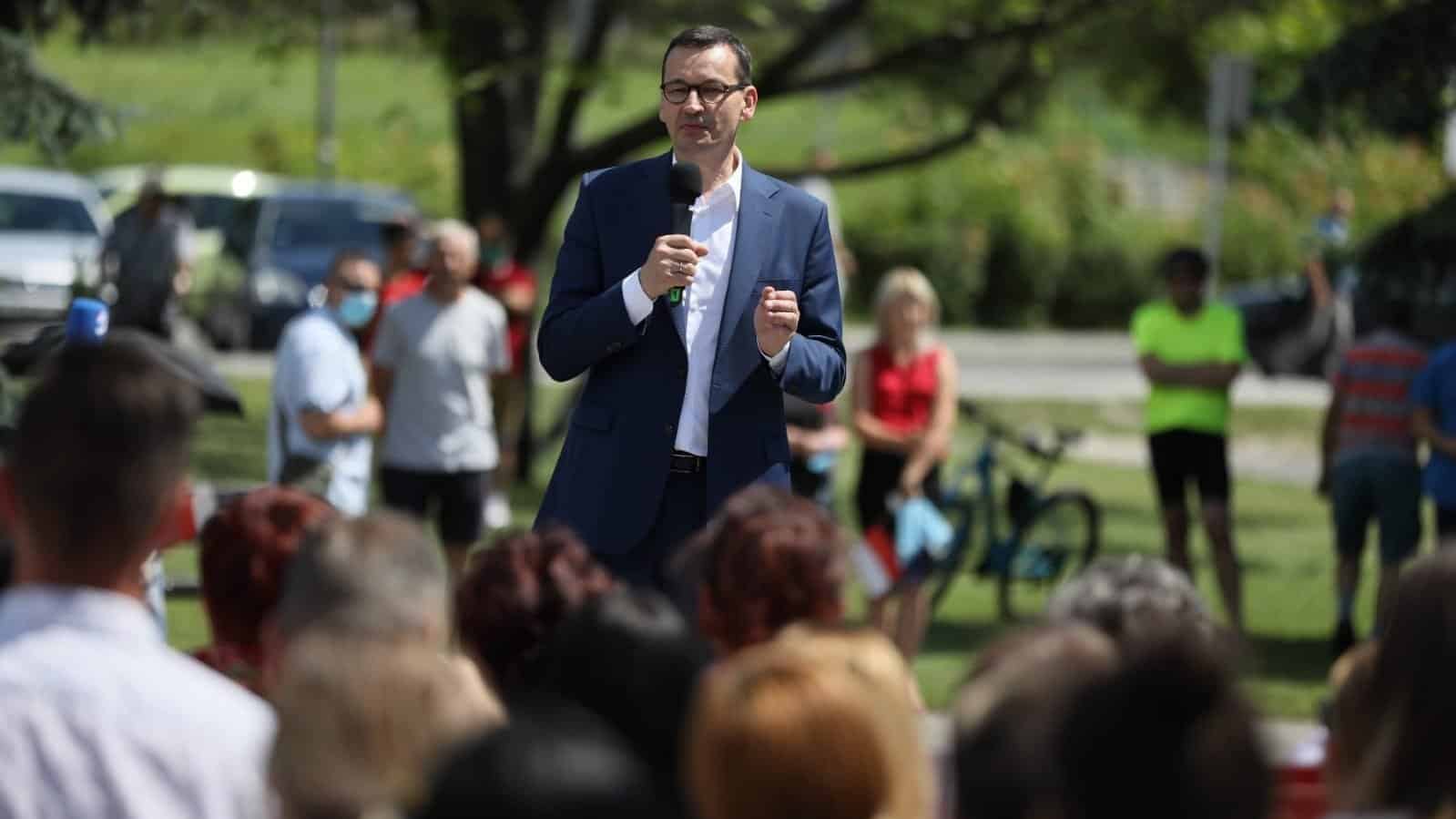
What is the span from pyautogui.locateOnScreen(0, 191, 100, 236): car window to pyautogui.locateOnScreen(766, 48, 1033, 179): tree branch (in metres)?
11.8

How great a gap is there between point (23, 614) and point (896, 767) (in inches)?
47.0

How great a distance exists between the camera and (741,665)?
10.1 feet

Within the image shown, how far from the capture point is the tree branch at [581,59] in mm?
17203

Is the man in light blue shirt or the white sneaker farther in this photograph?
the white sneaker

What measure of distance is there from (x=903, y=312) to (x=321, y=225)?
1794 cm

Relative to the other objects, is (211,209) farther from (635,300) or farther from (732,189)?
(635,300)

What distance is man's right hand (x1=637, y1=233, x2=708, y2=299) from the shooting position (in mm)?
4973

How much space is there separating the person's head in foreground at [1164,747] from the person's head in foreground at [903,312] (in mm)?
8035

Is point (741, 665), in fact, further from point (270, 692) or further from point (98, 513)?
point (270, 692)

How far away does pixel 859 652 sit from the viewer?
3.30m

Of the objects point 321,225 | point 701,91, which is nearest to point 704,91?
point 701,91

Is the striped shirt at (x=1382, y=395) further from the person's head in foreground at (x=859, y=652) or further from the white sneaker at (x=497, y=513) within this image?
the person's head in foreground at (x=859, y=652)

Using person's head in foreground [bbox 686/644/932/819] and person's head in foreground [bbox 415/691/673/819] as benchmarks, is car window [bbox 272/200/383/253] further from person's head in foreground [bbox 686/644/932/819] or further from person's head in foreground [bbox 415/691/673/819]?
person's head in foreground [bbox 415/691/673/819]

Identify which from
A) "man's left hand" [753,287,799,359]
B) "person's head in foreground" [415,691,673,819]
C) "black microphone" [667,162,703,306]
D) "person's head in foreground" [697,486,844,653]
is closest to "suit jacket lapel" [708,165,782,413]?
"black microphone" [667,162,703,306]
